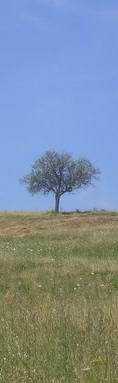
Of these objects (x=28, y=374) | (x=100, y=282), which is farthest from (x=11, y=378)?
(x=100, y=282)

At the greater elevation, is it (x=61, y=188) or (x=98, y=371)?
(x=61, y=188)

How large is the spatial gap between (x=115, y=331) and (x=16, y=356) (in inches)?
40.7

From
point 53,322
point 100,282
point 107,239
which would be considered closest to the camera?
point 53,322

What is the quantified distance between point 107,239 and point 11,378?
18568mm

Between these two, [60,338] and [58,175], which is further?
[58,175]

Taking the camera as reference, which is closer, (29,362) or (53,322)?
(29,362)

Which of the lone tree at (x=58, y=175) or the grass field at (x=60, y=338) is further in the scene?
the lone tree at (x=58, y=175)

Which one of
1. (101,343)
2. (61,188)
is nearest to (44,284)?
(101,343)

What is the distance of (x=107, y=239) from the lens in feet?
79.4

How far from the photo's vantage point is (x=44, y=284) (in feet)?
47.1

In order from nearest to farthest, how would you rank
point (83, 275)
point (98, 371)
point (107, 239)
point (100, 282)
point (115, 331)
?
1. point (98, 371)
2. point (115, 331)
3. point (100, 282)
4. point (83, 275)
5. point (107, 239)

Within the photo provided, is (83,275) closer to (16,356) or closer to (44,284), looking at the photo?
(44,284)

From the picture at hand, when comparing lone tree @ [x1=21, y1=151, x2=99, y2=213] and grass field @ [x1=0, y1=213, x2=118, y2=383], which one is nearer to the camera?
grass field @ [x1=0, y1=213, x2=118, y2=383]

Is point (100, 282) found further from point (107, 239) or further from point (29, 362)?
point (107, 239)
